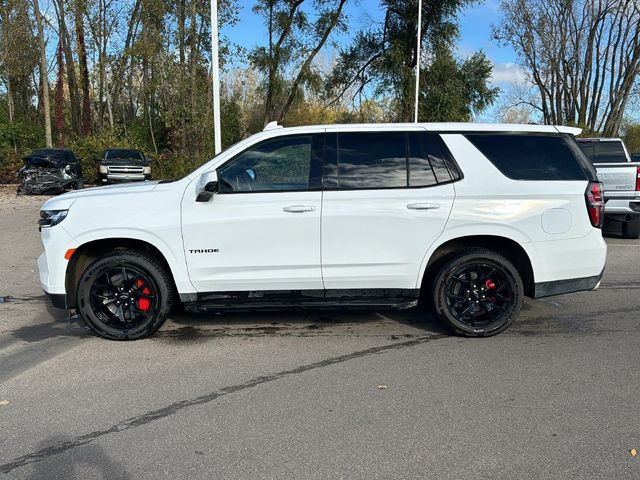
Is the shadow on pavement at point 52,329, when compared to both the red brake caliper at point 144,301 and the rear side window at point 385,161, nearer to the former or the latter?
the red brake caliper at point 144,301

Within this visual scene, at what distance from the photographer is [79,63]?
3238cm

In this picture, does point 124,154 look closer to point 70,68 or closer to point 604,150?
point 70,68

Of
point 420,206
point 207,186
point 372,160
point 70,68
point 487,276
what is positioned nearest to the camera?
point 207,186

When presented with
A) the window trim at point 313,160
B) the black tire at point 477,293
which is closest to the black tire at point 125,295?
the window trim at point 313,160

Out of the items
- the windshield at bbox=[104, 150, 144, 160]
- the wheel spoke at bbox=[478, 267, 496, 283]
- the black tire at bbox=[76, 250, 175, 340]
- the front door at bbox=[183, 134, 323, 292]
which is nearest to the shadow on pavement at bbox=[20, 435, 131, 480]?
the black tire at bbox=[76, 250, 175, 340]

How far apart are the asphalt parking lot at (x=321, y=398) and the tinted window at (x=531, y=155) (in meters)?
1.57

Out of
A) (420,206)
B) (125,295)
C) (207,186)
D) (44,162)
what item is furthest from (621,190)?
(44,162)

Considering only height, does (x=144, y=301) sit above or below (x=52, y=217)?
below

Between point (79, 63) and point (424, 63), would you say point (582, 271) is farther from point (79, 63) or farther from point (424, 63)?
point (79, 63)

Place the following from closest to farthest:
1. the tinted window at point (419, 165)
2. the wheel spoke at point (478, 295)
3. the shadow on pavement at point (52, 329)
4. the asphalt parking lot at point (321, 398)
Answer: the asphalt parking lot at point (321, 398)
the tinted window at point (419, 165)
the wheel spoke at point (478, 295)
the shadow on pavement at point (52, 329)

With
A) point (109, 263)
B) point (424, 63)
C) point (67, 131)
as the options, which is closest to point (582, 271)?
point (109, 263)

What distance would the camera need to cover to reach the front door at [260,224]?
4867 mm

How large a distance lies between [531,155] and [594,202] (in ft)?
2.36

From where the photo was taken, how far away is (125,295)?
508 cm
